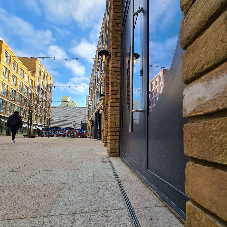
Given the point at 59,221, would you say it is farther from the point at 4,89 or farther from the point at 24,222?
the point at 4,89

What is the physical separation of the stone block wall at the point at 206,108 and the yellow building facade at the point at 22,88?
25.6m

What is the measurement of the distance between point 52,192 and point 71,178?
0.57 metres

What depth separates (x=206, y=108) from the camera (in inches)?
30.6

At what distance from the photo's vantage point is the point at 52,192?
191cm

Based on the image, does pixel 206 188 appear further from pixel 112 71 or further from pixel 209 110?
pixel 112 71

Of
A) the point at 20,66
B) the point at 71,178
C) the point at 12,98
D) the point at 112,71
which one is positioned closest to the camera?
the point at 71,178

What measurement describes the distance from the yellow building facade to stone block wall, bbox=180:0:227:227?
25.6 m

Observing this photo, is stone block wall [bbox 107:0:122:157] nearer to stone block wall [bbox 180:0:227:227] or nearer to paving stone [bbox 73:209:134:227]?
paving stone [bbox 73:209:134:227]

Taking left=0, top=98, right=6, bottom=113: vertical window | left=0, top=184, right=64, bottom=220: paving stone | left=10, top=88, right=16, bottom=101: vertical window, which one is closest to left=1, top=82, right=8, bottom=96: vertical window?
left=0, top=98, right=6, bottom=113: vertical window

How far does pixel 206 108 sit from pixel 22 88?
128 ft

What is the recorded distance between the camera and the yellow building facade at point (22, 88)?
28062mm

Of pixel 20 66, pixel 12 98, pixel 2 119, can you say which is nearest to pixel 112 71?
pixel 2 119

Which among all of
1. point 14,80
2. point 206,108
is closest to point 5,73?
point 14,80

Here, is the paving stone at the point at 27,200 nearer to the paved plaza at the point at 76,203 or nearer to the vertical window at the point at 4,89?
the paved plaza at the point at 76,203
